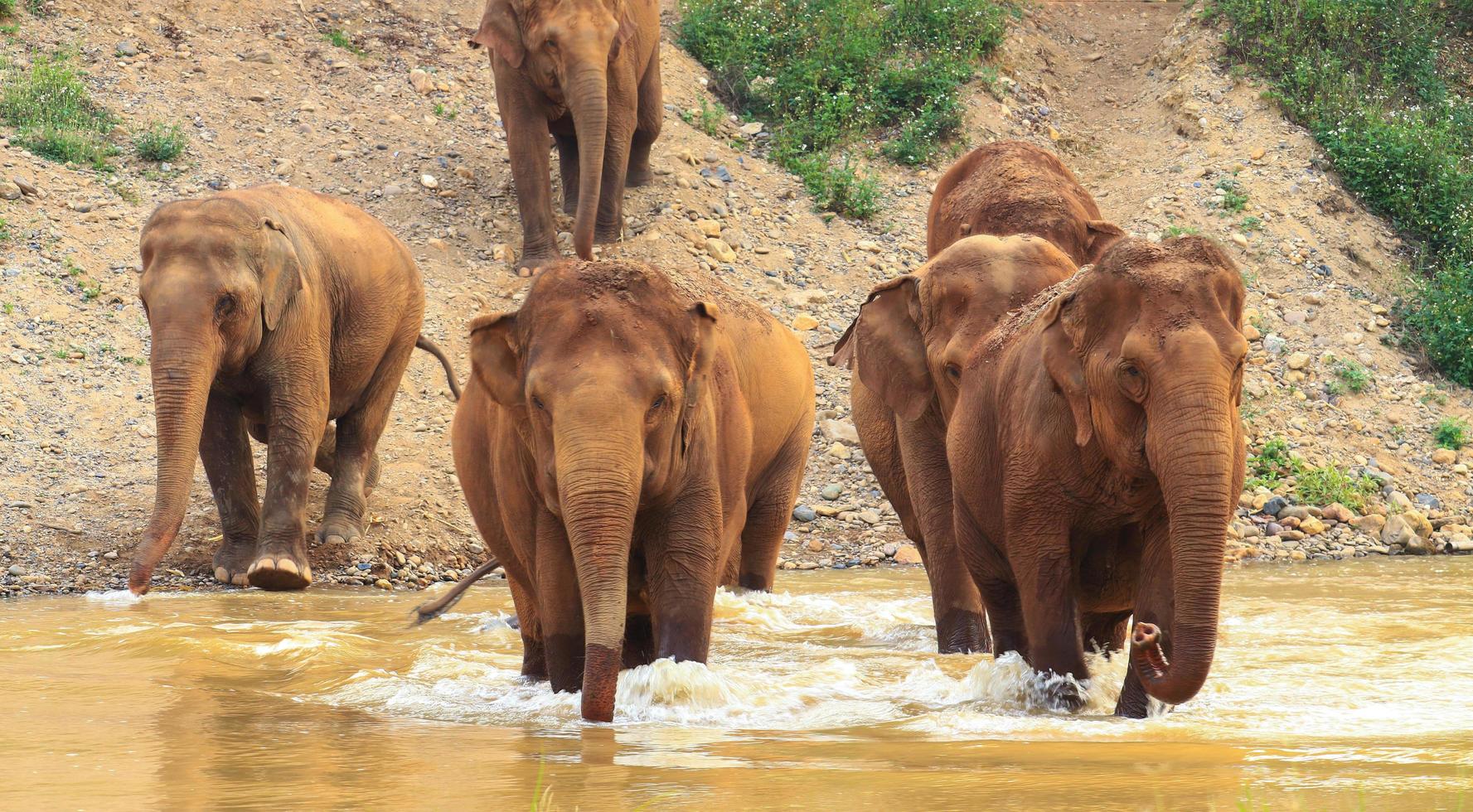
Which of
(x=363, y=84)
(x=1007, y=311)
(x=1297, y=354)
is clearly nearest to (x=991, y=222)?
(x=1007, y=311)

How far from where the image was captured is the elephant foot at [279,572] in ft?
37.3

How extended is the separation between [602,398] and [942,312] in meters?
2.55

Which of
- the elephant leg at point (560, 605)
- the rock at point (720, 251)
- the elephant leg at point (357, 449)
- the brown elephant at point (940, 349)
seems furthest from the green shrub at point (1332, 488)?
the elephant leg at point (560, 605)

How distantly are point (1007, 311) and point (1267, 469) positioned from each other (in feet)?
24.4

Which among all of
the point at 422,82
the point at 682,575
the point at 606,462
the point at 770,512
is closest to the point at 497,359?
the point at 606,462

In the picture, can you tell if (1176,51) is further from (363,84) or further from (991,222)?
(991,222)

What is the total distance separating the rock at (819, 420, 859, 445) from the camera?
50.7 feet

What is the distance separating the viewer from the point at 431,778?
5602mm

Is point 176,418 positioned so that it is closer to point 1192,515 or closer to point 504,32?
point 504,32

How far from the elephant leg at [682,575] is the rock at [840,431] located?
8.29 metres

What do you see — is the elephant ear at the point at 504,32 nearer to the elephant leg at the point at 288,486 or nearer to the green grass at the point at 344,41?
the elephant leg at the point at 288,486

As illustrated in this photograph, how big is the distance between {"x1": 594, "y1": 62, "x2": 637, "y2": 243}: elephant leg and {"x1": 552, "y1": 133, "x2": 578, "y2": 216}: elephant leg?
55 cm

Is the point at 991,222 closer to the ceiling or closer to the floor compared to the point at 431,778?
closer to the ceiling

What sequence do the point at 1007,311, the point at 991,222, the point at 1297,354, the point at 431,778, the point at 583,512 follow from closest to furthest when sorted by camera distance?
the point at 431,778 < the point at 583,512 < the point at 1007,311 < the point at 991,222 < the point at 1297,354
